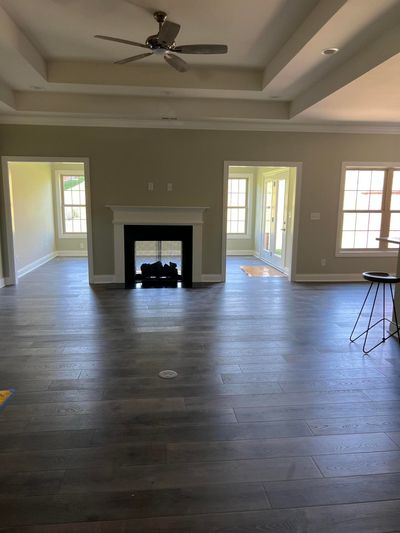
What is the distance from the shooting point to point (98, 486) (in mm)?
1884

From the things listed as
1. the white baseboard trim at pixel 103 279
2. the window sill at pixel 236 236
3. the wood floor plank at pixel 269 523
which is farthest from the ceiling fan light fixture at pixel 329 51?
the window sill at pixel 236 236

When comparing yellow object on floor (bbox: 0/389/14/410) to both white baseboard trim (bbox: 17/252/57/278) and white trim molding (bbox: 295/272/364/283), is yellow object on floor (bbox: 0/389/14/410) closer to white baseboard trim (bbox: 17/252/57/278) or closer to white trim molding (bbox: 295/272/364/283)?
white baseboard trim (bbox: 17/252/57/278)

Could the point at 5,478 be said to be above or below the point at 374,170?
below

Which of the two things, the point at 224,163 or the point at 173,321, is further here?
the point at 224,163

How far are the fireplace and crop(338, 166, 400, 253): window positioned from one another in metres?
2.91

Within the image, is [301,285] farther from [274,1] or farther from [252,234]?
[274,1]

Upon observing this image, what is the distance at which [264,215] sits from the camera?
29.6 ft

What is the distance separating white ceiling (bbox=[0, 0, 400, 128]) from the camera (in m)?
3.30

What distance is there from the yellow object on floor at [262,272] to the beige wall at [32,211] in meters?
4.51

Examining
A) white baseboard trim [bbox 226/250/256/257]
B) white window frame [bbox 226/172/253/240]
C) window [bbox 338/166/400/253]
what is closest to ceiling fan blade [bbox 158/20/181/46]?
window [bbox 338/166/400/253]

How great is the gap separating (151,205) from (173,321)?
2.61m

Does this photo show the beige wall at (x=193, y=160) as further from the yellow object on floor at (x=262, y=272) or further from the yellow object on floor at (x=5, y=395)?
the yellow object on floor at (x=5, y=395)

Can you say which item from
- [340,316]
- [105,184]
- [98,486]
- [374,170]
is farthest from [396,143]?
[98,486]

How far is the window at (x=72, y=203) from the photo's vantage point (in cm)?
932
